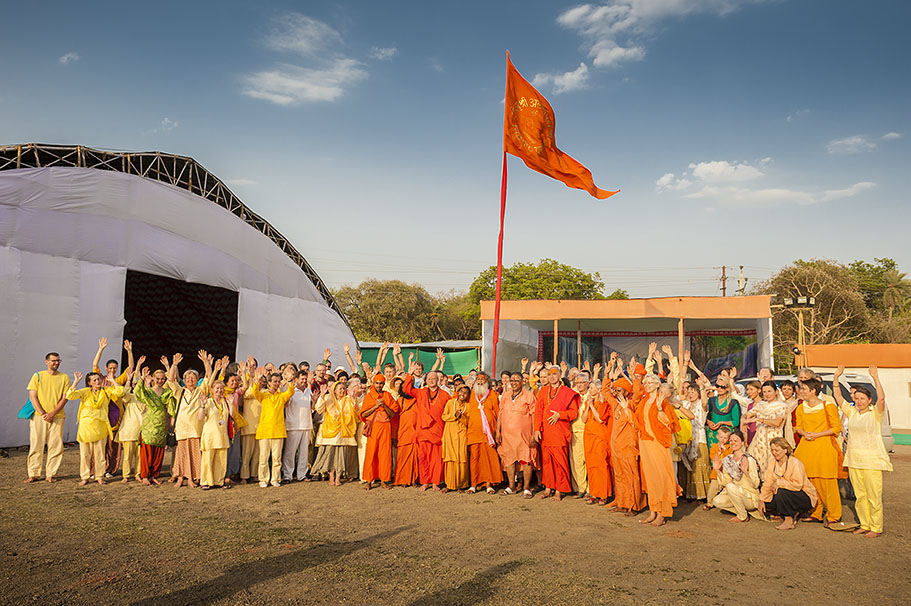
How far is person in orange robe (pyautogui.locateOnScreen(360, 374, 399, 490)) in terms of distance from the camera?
7848 millimetres

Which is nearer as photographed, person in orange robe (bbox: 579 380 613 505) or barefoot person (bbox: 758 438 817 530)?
→ barefoot person (bbox: 758 438 817 530)

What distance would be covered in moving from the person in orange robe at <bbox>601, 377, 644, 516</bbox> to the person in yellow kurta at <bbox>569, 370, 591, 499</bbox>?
32.7 inches

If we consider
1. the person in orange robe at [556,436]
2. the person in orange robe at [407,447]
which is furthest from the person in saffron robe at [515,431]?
the person in orange robe at [407,447]

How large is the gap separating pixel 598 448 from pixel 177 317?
43.7ft

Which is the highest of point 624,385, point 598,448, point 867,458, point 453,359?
point 624,385

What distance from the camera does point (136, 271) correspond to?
1224cm

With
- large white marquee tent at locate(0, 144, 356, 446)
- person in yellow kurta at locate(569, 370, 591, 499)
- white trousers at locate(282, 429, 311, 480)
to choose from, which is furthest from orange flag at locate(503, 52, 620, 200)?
large white marquee tent at locate(0, 144, 356, 446)

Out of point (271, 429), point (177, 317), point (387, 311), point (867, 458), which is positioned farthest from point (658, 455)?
point (387, 311)

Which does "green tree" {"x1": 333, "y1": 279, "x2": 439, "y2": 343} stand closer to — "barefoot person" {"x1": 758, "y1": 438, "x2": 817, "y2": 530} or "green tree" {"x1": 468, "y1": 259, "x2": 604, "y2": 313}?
"green tree" {"x1": 468, "y1": 259, "x2": 604, "y2": 313}

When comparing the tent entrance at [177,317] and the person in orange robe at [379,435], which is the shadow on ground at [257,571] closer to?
the person in orange robe at [379,435]

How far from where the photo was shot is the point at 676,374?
7234 mm

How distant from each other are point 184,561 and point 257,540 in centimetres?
73

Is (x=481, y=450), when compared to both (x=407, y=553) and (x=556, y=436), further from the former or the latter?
(x=407, y=553)

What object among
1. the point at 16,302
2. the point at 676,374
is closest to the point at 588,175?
the point at 676,374
